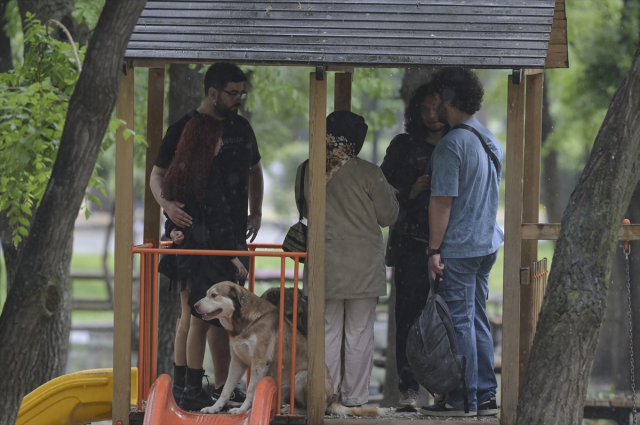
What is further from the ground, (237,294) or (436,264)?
(436,264)

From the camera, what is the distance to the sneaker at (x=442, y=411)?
5.13 meters

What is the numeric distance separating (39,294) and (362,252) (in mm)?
2038

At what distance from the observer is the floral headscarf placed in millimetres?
5109

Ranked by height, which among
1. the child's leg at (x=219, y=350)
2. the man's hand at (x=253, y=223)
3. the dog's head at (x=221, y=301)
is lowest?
the child's leg at (x=219, y=350)

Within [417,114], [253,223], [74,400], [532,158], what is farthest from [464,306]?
[74,400]

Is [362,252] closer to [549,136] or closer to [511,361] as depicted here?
[511,361]

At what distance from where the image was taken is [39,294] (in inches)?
155

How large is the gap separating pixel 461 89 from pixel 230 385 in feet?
8.02

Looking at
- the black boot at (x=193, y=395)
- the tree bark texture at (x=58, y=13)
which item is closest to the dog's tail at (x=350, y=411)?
the black boot at (x=193, y=395)

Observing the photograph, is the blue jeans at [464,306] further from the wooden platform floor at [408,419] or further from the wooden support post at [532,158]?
the wooden support post at [532,158]

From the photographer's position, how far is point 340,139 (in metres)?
5.12

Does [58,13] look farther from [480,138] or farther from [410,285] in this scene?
[480,138]

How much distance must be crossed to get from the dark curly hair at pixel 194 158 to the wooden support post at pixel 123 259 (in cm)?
29

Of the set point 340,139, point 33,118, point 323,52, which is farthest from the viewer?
point 33,118
